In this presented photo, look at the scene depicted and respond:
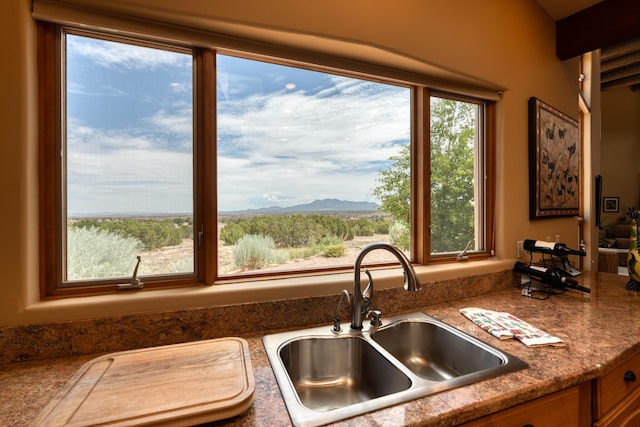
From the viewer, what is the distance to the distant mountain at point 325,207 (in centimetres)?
136

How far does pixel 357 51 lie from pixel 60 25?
1140 mm

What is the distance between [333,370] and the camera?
44.8 inches

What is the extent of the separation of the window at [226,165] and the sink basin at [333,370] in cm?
36

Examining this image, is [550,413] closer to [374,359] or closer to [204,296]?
[374,359]

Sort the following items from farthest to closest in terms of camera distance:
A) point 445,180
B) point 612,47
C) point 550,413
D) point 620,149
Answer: point 620,149, point 612,47, point 445,180, point 550,413

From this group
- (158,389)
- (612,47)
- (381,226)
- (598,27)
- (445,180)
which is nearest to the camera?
(158,389)

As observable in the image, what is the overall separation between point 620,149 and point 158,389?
9.75 metres

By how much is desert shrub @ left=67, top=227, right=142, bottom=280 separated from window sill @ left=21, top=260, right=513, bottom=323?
0.31 ft

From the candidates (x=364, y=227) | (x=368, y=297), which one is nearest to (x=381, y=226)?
(x=364, y=227)

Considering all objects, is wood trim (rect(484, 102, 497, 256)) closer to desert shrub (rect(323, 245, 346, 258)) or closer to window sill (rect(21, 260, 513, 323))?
window sill (rect(21, 260, 513, 323))

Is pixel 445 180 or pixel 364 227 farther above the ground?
pixel 445 180

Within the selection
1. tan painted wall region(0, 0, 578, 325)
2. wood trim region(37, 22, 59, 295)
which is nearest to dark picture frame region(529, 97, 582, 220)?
tan painted wall region(0, 0, 578, 325)

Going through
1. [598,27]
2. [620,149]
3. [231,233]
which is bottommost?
[231,233]

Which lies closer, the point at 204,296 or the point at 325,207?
the point at 204,296
